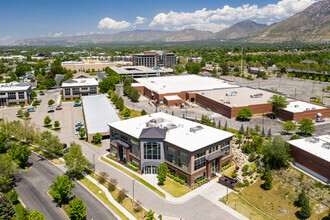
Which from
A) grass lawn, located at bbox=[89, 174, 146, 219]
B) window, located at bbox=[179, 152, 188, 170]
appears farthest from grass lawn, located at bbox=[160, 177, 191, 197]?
grass lawn, located at bbox=[89, 174, 146, 219]

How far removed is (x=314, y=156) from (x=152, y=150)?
29.3m

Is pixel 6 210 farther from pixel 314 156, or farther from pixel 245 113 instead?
pixel 245 113

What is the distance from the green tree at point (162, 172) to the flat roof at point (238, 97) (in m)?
42.9

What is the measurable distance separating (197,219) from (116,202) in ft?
44.1

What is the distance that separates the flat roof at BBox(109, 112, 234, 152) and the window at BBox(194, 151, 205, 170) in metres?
1.57

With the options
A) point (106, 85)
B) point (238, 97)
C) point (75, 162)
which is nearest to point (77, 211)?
point (75, 162)

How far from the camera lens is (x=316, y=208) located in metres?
37.8

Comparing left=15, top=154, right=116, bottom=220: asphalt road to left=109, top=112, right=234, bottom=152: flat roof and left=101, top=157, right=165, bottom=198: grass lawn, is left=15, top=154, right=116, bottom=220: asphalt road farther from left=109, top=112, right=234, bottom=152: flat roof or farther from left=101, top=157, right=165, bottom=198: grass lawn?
left=109, top=112, right=234, bottom=152: flat roof

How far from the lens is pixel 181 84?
118750mm

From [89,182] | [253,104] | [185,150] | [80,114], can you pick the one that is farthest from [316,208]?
[80,114]

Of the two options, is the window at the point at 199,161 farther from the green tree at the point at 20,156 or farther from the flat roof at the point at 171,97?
the flat roof at the point at 171,97

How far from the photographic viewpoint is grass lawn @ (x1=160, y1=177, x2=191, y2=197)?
43.1 m

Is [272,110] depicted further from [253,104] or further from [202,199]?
[202,199]

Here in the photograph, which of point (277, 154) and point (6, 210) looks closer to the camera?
point (6, 210)
